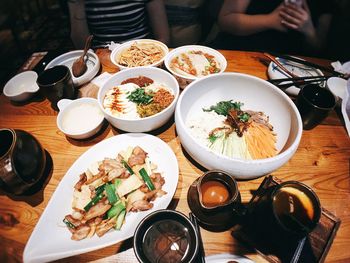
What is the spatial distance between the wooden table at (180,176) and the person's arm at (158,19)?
1.79 m

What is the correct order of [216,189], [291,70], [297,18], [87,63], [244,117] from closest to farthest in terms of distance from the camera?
[216,189]
[244,117]
[291,70]
[87,63]
[297,18]

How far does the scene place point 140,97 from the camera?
179cm

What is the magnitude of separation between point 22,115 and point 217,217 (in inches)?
67.8

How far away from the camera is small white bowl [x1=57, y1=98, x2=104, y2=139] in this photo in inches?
67.6

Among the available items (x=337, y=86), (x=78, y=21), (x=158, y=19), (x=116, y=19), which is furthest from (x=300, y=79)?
(x=78, y=21)

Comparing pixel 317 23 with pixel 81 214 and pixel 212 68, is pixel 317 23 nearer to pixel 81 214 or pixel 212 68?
pixel 212 68

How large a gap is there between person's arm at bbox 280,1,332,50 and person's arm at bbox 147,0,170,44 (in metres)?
1.42

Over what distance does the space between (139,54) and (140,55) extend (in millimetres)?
17

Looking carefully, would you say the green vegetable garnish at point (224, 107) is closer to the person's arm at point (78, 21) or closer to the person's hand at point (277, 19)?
the person's hand at point (277, 19)

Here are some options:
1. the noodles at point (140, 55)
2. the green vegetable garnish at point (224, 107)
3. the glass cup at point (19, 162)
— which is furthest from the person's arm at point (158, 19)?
the glass cup at point (19, 162)

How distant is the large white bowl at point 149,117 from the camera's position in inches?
63.2

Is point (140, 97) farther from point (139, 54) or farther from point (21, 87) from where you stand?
point (21, 87)

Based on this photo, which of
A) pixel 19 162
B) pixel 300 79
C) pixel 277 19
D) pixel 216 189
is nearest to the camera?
pixel 216 189

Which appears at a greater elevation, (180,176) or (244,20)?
(244,20)
